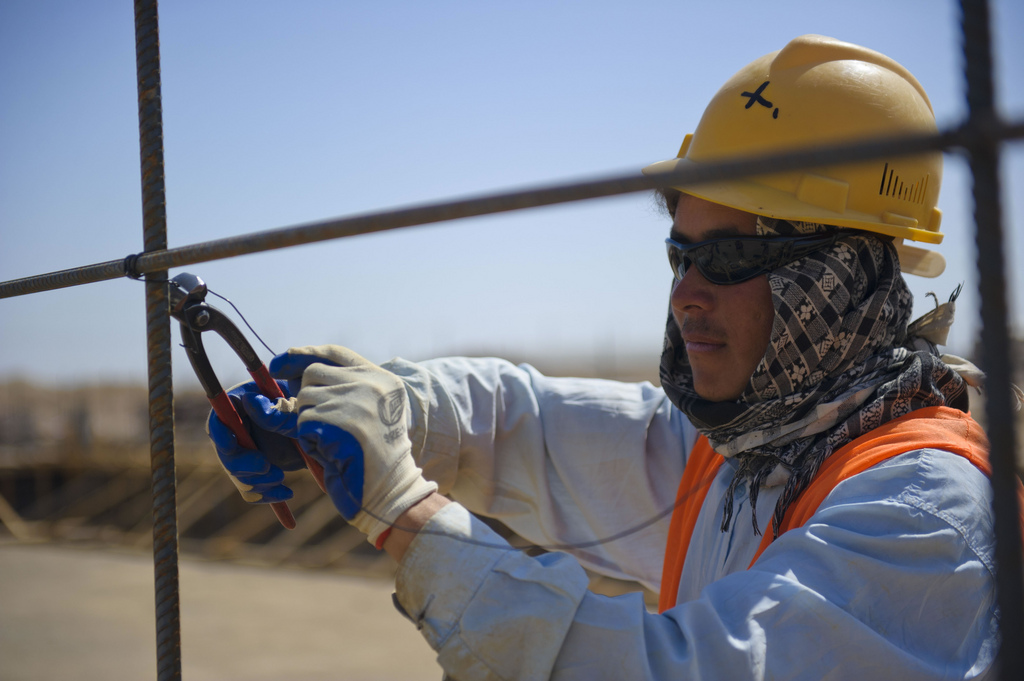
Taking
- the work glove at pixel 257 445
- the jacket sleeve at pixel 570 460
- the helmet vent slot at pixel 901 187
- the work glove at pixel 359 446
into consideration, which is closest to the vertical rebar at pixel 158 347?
the work glove at pixel 257 445


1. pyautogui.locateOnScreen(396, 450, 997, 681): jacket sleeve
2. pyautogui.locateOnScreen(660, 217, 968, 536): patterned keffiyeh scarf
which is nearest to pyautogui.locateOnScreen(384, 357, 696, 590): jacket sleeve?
pyautogui.locateOnScreen(660, 217, 968, 536): patterned keffiyeh scarf

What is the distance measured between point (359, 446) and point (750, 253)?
1088 millimetres

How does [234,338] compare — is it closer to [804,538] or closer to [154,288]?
[154,288]

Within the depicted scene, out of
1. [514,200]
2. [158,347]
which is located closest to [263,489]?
[158,347]

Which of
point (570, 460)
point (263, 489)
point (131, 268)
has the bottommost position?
point (570, 460)

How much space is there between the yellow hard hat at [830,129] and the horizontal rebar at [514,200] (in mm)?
977

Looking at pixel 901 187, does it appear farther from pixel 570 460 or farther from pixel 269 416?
pixel 269 416

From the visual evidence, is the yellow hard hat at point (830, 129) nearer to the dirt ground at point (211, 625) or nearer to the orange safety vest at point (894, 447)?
the orange safety vest at point (894, 447)

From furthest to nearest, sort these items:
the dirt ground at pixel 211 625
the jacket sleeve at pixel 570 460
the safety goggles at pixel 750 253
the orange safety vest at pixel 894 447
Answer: the dirt ground at pixel 211 625 → the jacket sleeve at pixel 570 460 → the safety goggles at pixel 750 253 → the orange safety vest at pixel 894 447

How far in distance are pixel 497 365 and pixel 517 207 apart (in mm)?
1419

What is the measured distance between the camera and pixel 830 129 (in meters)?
1.88

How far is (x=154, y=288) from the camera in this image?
1.51m

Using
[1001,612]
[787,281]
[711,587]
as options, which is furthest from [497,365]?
[1001,612]

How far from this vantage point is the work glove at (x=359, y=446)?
1.29 metres
